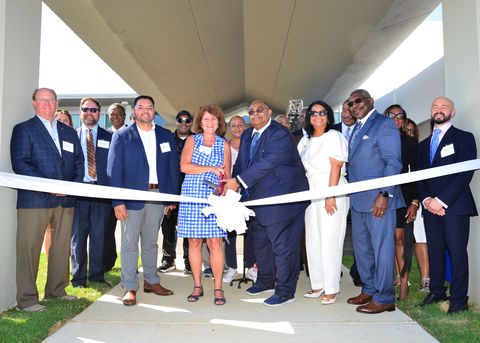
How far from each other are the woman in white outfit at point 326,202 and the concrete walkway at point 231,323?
32 cm

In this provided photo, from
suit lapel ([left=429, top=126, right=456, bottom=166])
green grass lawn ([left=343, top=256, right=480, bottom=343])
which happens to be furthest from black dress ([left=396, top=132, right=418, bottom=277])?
suit lapel ([left=429, top=126, right=456, bottom=166])

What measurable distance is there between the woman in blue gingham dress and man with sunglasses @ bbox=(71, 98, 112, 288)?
120 centimetres

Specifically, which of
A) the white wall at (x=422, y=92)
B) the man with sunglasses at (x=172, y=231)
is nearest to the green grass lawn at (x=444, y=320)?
the man with sunglasses at (x=172, y=231)

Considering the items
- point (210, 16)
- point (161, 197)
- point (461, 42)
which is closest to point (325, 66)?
point (210, 16)

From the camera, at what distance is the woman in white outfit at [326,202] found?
11.0 feet

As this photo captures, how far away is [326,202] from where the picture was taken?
3410mm

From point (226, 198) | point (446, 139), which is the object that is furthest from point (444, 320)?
point (226, 198)

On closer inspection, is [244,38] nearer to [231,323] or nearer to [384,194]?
[384,194]

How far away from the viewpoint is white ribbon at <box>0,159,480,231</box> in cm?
289

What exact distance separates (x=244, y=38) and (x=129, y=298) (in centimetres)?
811

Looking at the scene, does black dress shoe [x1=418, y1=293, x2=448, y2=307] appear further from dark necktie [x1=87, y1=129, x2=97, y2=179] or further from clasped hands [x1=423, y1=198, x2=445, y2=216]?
dark necktie [x1=87, y1=129, x2=97, y2=179]

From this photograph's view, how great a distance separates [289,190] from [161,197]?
1166 mm

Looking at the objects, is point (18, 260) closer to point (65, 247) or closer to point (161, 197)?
point (65, 247)

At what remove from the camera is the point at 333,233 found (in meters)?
3.42
